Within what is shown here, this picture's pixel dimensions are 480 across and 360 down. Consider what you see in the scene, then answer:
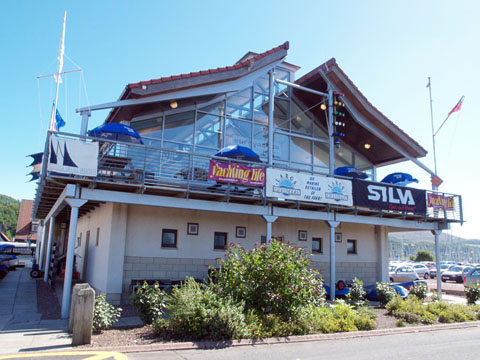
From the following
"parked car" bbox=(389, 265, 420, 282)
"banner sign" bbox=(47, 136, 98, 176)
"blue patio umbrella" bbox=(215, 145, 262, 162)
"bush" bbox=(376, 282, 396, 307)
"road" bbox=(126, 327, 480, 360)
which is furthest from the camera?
"parked car" bbox=(389, 265, 420, 282)

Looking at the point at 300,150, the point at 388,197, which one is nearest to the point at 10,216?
the point at 300,150

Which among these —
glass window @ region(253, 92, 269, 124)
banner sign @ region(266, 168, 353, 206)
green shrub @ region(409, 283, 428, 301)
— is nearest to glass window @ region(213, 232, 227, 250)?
banner sign @ region(266, 168, 353, 206)

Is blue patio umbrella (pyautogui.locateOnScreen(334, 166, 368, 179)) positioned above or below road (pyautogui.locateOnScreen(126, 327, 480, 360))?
above

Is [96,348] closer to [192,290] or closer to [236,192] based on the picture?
[192,290]

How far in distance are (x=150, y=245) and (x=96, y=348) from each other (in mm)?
6129

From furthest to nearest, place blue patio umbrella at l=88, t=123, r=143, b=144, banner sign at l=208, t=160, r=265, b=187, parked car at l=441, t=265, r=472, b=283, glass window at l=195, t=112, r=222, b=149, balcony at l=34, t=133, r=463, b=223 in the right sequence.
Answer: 1. parked car at l=441, t=265, r=472, b=283
2. glass window at l=195, t=112, r=222, b=149
3. banner sign at l=208, t=160, r=265, b=187
4. blue patio umbrella at l=88, t=123, r=143, b=144
5. balcony at l=34, t=133, r=463, b=223

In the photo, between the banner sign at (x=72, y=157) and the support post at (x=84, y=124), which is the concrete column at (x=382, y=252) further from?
the support post at (x=84, y=124)

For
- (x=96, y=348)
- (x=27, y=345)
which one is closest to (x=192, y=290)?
(x=96, y=348)

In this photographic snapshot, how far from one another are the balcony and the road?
550cm

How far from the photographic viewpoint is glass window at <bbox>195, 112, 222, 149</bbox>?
49.5 feet

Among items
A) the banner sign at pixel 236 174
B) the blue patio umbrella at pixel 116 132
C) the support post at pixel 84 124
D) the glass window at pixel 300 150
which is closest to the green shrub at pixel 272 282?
the banner sign at pixel 236 174

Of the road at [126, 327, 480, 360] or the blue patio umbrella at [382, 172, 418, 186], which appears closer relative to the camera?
the road at [126, 327, 480, 360]

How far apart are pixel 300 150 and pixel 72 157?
10.6 meters

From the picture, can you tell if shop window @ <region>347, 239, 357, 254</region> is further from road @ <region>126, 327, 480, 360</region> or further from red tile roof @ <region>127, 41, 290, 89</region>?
red tile roof @ <region>127, 41, 290, 89</region>
